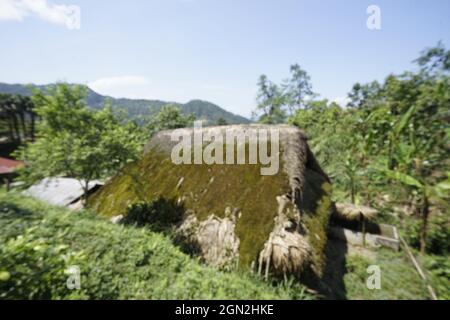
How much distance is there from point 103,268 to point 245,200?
123 inches

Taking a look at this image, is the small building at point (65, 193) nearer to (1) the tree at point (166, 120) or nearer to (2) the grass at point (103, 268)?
(2) the grass at point (103, 268)

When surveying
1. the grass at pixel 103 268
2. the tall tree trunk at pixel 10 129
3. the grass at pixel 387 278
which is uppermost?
the tall tree trunk at pixel 10 129

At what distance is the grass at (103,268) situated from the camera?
1784 millimetres

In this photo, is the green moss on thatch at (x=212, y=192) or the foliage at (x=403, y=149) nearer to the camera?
the green moss on thatch at (x=212, y=192)

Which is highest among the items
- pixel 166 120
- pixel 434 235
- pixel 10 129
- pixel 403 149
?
pixel 166 120

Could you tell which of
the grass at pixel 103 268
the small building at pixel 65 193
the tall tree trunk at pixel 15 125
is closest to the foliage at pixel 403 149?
the grass at pixel 103 268

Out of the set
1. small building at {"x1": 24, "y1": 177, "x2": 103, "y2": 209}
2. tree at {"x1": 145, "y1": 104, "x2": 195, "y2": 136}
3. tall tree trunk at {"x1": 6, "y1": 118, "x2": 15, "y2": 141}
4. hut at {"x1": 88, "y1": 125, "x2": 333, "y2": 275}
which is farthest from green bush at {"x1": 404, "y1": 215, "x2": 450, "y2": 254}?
tall tree trunk at {"x1": 6, "y1": 118, "x2": 15, "y2": 141}

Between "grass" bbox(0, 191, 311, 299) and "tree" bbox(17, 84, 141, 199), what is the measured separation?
191cm

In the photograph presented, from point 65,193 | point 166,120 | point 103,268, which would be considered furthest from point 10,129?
point 103,268

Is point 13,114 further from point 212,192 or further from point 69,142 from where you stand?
point 212,192

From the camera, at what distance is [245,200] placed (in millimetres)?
5016

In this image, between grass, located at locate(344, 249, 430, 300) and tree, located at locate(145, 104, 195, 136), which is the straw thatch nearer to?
grass, located at locate(344, 249, 430, 300)

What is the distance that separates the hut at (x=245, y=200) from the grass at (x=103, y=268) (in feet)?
1.86
